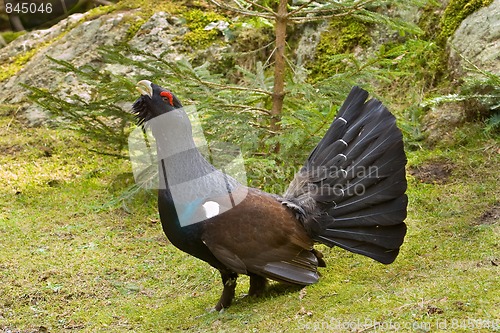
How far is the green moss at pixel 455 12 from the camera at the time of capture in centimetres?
875

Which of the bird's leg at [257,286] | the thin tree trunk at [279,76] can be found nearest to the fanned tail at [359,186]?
the bird's leg at [257,286]

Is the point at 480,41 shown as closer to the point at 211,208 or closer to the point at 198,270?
the point at 198,270

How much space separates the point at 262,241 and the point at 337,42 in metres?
6.08

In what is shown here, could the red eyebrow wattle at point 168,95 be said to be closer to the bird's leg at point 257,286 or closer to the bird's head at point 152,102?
the bird's head at point 152,102

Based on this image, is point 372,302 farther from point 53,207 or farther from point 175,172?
point 53,207

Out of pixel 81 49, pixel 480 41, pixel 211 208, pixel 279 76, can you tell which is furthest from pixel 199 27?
pixel 211 208

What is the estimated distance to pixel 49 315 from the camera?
568cm

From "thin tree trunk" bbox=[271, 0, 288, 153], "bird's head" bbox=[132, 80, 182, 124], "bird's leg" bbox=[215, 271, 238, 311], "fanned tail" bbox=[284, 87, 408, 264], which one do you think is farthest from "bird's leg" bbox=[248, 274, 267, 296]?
"thin tree trunk" bbox=[271, 0, 288, 153]

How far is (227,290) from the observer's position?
546 cm

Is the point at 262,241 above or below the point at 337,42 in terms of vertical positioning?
above

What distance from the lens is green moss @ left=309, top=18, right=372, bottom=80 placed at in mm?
10305

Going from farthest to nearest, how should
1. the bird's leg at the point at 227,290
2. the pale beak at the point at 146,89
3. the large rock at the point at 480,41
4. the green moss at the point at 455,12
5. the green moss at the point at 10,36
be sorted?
the green moss at the point at 10,36 → the green moss at the point at 455,12 → the large rock at the point at 480,41 → the bird's leg at the point at 227,290 → the pale beak at the point at 146,89

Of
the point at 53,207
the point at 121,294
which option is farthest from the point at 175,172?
the point at 53,207

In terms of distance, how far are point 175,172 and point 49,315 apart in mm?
1857
